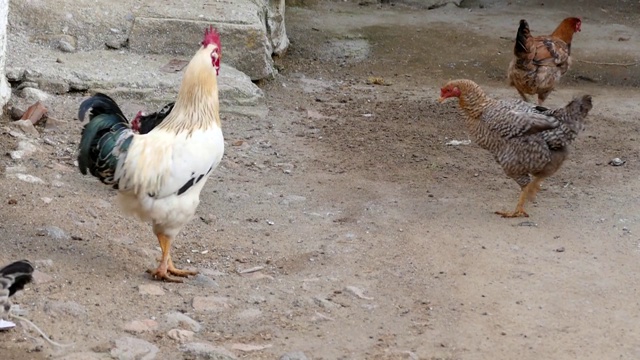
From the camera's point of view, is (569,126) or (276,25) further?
(276,25)

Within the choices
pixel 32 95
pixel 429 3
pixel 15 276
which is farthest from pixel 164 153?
pixel 429 3

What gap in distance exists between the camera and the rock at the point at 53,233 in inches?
225

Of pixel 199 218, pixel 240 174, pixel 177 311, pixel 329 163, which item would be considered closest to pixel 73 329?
pixel 177 311

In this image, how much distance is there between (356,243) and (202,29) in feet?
12.2

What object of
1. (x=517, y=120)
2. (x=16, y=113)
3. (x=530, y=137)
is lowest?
(x=16, y=113)

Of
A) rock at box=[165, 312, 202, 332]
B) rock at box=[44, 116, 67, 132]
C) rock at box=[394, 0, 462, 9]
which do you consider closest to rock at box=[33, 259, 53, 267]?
rock at box=[165, 312, 202, 332]

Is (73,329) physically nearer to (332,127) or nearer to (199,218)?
(199,218)

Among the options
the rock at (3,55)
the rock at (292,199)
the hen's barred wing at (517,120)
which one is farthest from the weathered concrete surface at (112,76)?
the hen's barred wing at (517,120)

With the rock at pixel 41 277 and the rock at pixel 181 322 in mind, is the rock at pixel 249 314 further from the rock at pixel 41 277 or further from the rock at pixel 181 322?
the rock at pixel 41 277

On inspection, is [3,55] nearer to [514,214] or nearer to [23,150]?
[23,150]

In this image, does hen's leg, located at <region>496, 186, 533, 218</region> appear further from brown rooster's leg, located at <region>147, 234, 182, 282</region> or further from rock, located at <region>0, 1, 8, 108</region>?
rock, located at <region>0, 1, 8, 108</region>

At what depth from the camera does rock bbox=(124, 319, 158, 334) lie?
480 cm

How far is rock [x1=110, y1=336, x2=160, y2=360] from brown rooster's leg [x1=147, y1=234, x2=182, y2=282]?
792 millimetres

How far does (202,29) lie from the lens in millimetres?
9203
